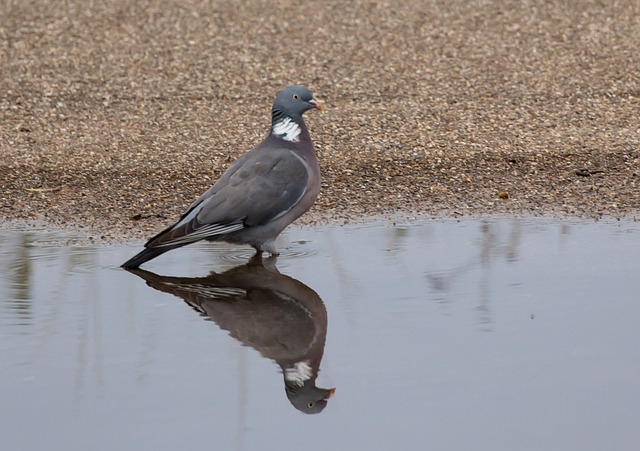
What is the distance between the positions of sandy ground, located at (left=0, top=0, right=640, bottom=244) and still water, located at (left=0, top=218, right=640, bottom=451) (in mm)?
632

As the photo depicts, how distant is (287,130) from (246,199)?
0.56m

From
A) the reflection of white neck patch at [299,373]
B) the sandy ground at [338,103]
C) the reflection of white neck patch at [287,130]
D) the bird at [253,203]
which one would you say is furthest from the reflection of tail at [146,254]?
the reflection of white neck patch at [299,373]

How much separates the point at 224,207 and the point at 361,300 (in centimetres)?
107

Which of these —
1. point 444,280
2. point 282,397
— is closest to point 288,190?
point 444,280

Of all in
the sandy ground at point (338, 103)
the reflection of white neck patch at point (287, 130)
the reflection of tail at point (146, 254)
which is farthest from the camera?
the sandy ground at point (338, 103)

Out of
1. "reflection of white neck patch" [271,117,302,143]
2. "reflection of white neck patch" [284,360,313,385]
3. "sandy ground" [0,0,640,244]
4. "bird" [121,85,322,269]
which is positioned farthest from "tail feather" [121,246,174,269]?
"reflection of white neck patch" [284,360,313,385]

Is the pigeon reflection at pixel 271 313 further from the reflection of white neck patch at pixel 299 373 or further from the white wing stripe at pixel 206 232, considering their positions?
the white wing stripe at pixel 206 232

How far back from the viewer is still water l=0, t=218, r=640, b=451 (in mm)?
4000

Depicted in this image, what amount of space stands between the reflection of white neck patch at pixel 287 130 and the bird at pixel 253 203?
5cm

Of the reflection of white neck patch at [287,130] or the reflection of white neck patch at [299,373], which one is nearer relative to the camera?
the reflection of white neck patch at [299,373]

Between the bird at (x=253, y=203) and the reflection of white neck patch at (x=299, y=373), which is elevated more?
the bird at (x=253, y=203)

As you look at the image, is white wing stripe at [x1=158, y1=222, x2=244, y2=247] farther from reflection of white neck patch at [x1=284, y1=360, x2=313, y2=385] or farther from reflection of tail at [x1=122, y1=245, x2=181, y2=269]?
reflection of white neck patch at [x1=284, y1=360, x2=313, y2=385]

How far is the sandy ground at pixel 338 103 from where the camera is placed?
289 inches

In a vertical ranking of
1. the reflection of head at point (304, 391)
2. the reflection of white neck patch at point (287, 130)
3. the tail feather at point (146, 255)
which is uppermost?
the reflection of white neck patch at point (287, 130)
